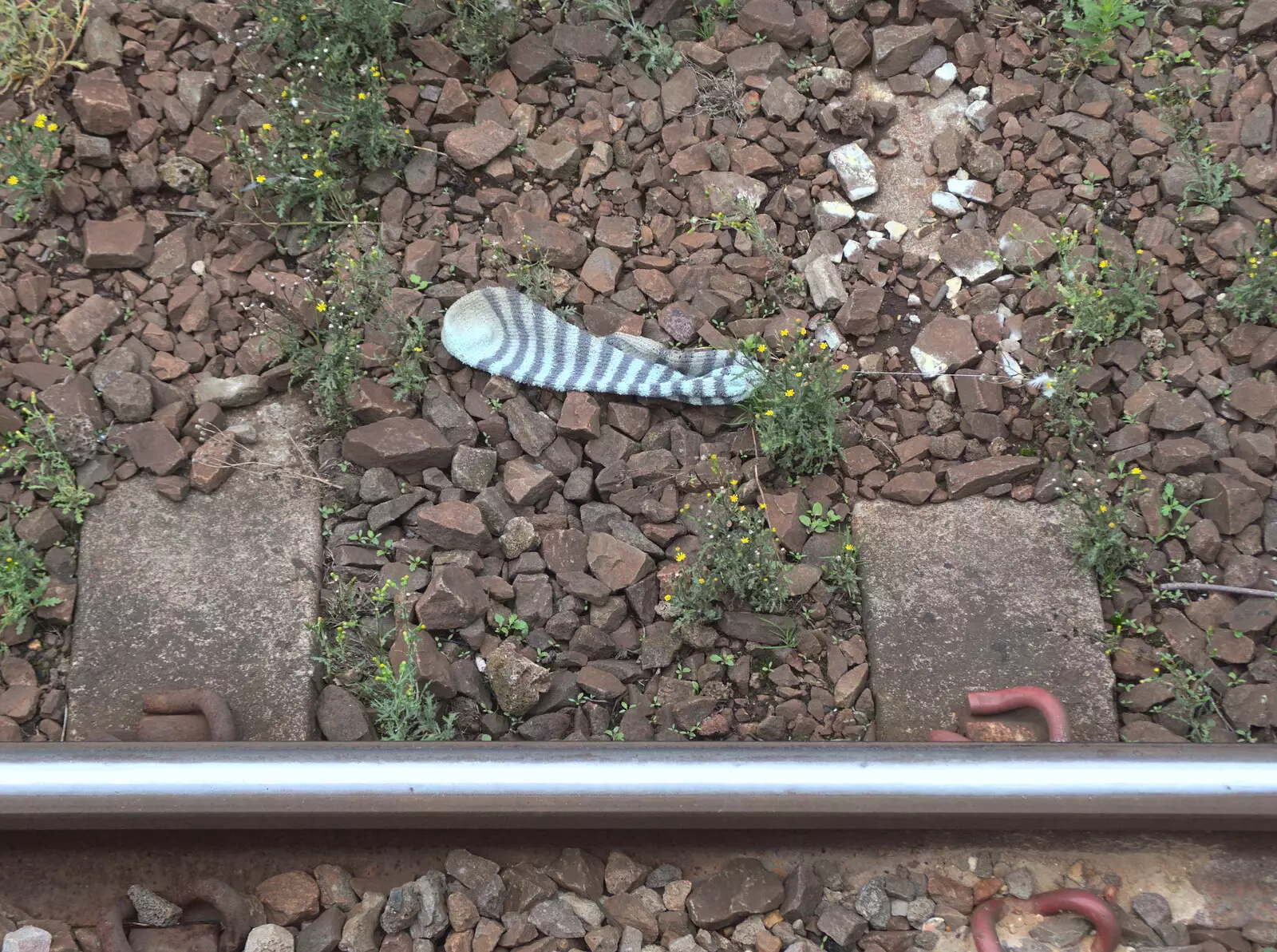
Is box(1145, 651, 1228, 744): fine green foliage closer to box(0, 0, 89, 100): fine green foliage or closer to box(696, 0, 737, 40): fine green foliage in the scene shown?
box(696, 0, 737, 40): fine green foliage

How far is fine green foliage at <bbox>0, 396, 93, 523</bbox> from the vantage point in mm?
3305

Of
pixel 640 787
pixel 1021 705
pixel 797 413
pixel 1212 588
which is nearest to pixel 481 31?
pixel 797 413

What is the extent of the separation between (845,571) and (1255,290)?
5.17 ft

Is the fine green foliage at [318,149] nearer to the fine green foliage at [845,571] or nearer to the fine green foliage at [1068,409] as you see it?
the fine green foliage at [845,571]

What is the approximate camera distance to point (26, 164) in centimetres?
370

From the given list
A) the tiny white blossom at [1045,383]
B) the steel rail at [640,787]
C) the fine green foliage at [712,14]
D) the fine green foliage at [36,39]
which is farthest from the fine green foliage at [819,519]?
the fine green foliage at [36,39]

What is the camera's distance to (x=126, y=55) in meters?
4.09

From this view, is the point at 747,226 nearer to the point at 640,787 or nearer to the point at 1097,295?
the point at 1097,295

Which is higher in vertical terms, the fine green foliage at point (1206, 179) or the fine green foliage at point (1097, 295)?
the fine green foliage at point (1206, 179)

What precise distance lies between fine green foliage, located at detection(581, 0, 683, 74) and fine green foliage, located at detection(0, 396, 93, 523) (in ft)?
7.54

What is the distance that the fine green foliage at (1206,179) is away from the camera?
372 cm

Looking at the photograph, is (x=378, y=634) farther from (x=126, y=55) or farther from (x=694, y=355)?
(x=126, y=55)

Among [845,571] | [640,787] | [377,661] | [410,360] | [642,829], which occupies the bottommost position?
[642,829]

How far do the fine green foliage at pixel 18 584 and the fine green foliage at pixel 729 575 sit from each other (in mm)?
1722
